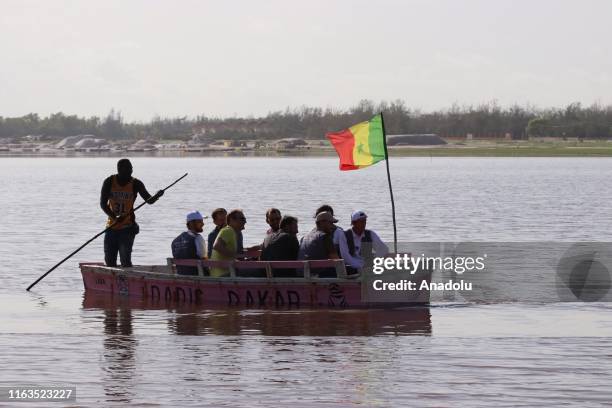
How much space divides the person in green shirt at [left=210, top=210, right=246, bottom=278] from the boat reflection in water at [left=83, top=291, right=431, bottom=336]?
823 mm

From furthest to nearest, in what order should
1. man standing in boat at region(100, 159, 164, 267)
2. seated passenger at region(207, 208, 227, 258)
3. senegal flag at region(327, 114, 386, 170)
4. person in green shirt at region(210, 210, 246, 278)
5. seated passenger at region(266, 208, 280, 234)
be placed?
senegal flag at region(327, 114, 386, 170) → man standing in boat at region(100, 159, 164, 267) → seated passenger at region(207, 208, 227, 258) → person in green shirt at region(210, 210, 246, 278) → seated passenger at region(266, 208, 280, 234)

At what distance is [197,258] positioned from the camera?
820 inches

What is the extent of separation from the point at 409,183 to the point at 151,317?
2983 inches

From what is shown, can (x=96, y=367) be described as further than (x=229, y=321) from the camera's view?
No

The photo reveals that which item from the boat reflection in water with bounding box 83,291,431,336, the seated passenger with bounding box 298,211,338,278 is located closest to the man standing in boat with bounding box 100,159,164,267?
the boat reflection in water with bounding box 83,291,431,336

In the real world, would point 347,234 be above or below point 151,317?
above

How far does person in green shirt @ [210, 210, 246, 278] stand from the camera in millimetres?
20281

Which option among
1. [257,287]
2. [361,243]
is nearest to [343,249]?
[361,243]

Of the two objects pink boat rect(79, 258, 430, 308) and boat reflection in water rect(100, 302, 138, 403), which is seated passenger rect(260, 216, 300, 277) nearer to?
pink boat rect(79, 258, 430, 308)

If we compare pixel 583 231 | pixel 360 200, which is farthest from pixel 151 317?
pixel 360 200

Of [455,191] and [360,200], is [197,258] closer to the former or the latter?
[360,200]

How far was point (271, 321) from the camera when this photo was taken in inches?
750

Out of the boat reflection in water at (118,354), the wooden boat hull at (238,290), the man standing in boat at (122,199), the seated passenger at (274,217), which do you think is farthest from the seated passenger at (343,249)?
the boat reflection in water at (118,354)

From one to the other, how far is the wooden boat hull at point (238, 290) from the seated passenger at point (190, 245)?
264 millimetres
